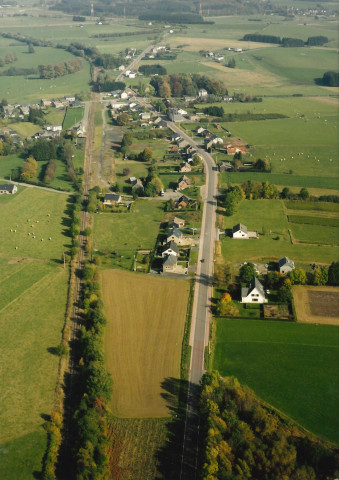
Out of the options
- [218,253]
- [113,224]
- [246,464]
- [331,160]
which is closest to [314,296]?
[218,253]

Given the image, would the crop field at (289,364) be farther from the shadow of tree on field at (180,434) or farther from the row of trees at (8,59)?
the row of trees at (8,59)

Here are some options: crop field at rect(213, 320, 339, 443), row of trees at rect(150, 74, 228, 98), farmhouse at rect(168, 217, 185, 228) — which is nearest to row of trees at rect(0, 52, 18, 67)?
row of trees at rect(150, 74, 228, 98)

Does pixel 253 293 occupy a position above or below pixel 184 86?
below

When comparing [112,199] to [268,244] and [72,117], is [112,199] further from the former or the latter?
[72,117]

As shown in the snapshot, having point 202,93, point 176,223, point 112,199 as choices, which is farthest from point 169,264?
point 202,93

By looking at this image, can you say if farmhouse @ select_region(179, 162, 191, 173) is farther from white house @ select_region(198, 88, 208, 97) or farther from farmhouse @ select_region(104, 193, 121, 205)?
white house @ select_region(198, 88, 208, 97)

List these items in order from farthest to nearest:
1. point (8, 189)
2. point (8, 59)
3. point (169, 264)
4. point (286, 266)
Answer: point (8, 59) → point (8, 189) → point (169, 264) → point (286, 266)
